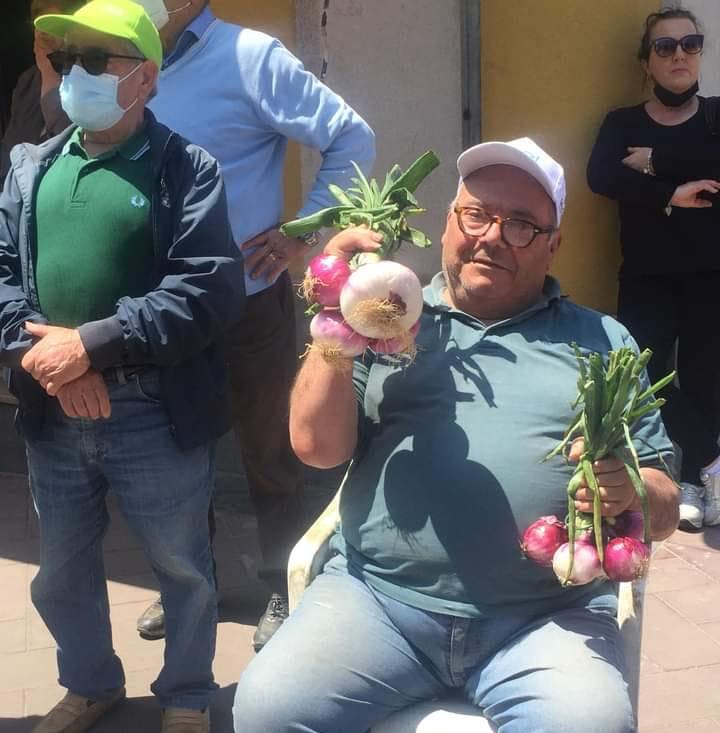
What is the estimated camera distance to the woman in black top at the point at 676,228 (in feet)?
14.1

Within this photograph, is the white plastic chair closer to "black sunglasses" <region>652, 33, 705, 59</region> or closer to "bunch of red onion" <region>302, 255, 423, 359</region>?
"bunch of red onion" <region>302, 255, 423, 359</region>

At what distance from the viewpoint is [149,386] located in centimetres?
257

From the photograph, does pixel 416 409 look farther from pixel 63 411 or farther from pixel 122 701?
pixel 122 701

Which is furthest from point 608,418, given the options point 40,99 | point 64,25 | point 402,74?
point 402,74

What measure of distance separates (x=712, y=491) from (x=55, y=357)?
10.1 feet

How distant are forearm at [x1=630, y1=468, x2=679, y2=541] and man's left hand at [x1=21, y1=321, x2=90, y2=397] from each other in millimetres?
1265

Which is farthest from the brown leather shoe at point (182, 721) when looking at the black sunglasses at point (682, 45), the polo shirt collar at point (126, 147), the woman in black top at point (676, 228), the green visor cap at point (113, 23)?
the black sunglasses at point (682, 45)

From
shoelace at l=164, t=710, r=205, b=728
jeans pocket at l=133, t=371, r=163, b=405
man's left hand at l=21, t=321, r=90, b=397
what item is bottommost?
shoelace at l=164, t=710, r=205, b=728

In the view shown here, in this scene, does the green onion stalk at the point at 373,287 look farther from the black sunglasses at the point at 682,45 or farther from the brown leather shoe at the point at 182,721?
the black sunglasses at the point at 682,45

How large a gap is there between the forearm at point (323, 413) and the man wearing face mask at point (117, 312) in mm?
366

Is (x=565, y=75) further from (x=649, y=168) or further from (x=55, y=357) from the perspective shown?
(x=55, y=357)

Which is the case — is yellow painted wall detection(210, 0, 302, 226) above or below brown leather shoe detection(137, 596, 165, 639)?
above

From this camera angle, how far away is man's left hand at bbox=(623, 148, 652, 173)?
14.2ft

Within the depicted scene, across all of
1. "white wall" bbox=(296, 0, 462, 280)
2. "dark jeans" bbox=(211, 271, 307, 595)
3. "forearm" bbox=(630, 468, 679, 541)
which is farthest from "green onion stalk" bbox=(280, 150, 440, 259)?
"white wall" bbox=(296, 0, 462, 280)
